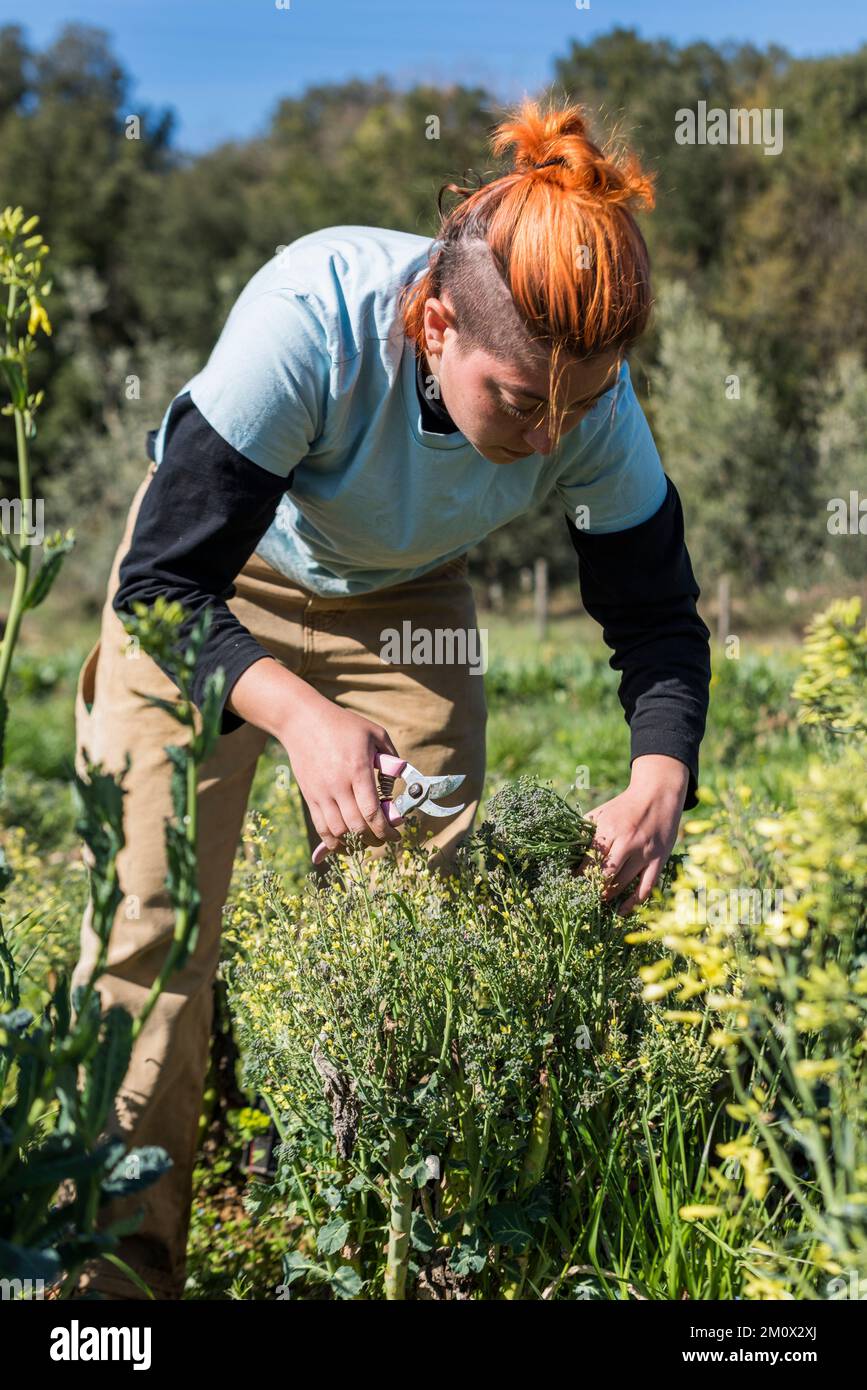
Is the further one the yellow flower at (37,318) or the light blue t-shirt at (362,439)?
the light blue t-shirt at (362,439)

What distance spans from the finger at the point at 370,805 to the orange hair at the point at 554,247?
0.57m

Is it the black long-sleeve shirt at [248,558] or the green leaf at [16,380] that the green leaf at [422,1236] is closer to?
the black long-sleeve shirt at [248,558]

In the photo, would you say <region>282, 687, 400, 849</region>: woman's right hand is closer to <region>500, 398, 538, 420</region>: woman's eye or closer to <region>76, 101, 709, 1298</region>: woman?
<region>76, 101, 709, 1298</region>: woman

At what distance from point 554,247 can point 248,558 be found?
2.40 feet

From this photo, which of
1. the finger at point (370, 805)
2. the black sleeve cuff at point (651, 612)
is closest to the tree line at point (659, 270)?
the black sleeve cuff at point (651, 612)

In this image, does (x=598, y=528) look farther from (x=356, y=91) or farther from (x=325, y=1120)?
(x=356, y=91)

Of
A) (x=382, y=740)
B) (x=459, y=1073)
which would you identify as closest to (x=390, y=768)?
Answer: (x=382, y=740)

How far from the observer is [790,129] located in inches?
867

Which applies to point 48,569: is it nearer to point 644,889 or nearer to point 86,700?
point 644,889

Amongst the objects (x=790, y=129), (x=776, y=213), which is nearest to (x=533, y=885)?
(x=776, y=213)

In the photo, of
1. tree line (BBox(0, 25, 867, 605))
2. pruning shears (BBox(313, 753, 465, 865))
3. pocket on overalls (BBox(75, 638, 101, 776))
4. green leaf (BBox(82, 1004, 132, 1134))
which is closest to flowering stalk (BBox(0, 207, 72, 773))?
green leaf (BBox(82, 1004, 132, 1134))

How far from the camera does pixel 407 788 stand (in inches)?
69.7

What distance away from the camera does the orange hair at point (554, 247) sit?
62.8 inches
